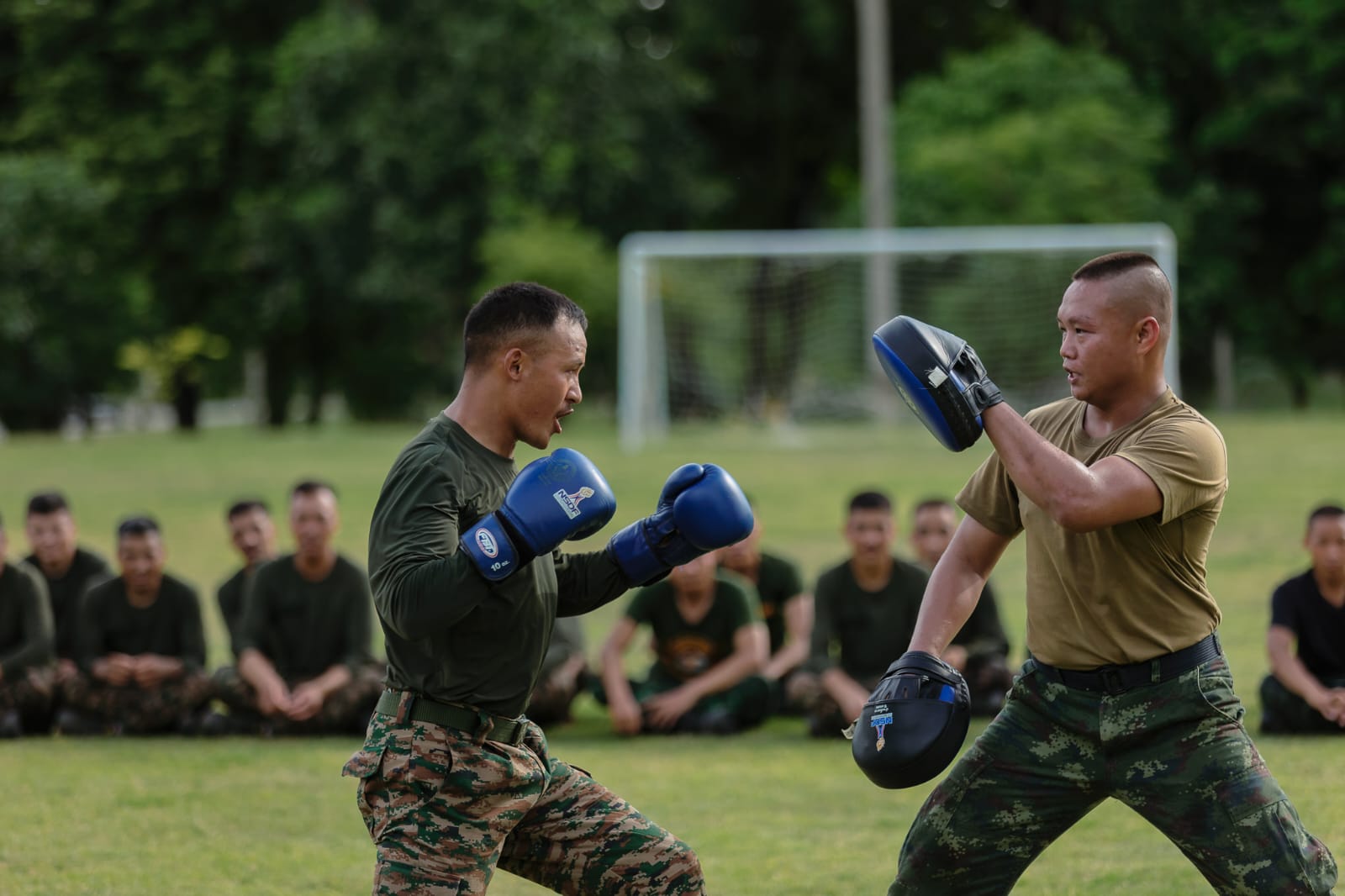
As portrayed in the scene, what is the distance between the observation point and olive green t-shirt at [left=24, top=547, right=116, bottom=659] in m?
9.55

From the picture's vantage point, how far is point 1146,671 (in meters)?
4.00

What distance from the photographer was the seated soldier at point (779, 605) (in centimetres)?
950

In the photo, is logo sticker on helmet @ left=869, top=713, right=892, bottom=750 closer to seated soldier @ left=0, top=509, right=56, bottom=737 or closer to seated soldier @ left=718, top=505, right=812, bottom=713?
A: seated soldier @ left=718, top=505, right=812, bottom=713

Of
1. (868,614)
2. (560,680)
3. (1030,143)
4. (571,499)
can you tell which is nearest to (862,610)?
(868,614)

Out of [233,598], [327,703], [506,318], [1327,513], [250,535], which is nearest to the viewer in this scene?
[506,318]

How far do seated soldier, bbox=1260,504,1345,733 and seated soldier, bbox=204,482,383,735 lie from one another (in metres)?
4.58

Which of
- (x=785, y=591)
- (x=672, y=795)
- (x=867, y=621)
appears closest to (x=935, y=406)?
(x=672, y=795)

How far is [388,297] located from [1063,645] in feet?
Result: 94.5

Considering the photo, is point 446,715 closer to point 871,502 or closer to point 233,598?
point 871,502

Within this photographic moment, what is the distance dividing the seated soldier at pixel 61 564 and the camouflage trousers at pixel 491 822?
19.2 ft

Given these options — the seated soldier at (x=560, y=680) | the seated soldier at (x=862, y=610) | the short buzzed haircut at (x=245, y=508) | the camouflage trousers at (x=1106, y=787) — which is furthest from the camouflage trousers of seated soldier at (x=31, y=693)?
the camouflage trousers at (x=1106, y=787)

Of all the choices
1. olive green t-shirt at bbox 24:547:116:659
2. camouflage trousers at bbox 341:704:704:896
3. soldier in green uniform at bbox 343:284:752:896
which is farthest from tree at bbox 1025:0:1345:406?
camouflage trousers at bbox 341:704:704:896

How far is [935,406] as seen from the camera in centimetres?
381

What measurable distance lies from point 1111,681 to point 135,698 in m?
6.50
